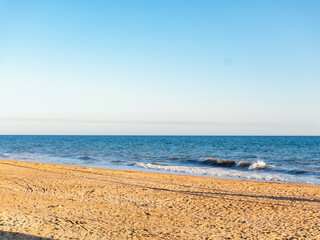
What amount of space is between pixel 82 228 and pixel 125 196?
13.4 feet

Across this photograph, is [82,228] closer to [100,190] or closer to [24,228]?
[24,228]

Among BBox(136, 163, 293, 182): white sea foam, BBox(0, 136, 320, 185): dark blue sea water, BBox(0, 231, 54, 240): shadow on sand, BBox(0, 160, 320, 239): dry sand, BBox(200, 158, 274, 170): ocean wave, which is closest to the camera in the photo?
BBox(0, 231, 54, 240): shadow on sand

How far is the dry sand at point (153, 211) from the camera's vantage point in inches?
291

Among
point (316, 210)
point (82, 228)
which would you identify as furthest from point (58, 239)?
point (316, 210)

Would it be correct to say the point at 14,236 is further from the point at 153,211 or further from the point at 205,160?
the point at 205,160

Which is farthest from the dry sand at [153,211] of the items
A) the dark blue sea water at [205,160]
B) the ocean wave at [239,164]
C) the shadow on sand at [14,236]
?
the ocean wave at [239,164]

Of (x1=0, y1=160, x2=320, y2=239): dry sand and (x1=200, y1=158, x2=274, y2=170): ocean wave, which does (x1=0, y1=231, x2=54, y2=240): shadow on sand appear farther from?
(x1=200, y1=158, x2=274, y2=170): ocean wave

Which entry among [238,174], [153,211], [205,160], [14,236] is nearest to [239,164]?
[205,160]

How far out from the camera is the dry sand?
7387 millimetres

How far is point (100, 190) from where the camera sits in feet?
41.5

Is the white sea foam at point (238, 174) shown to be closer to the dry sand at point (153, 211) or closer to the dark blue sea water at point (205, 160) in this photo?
the dark blue sea water at point (205, 160)

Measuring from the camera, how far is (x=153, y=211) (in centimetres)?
947

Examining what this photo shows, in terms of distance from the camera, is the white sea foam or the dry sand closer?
the dry sand

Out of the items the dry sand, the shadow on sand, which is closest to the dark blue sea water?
the dry sand
